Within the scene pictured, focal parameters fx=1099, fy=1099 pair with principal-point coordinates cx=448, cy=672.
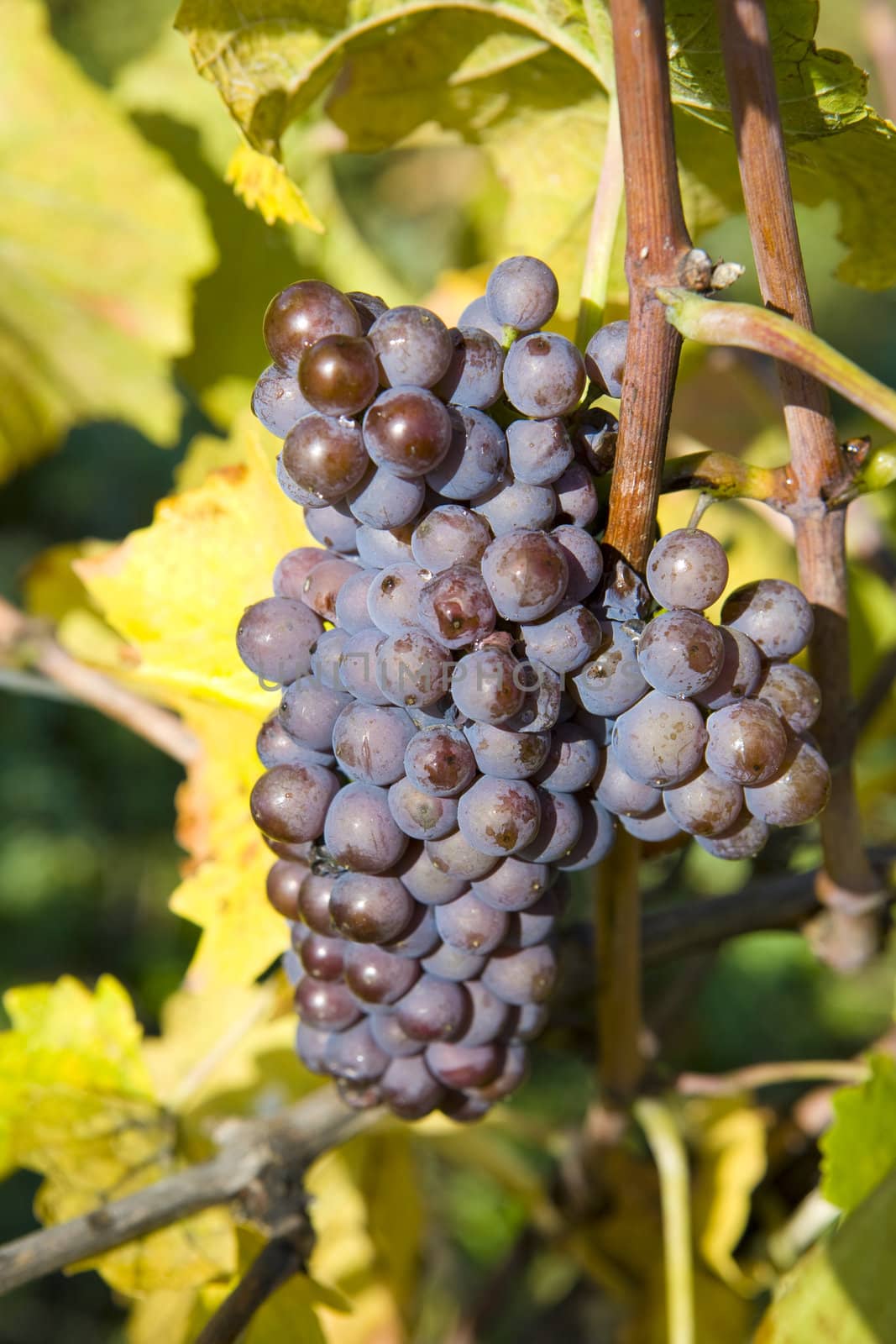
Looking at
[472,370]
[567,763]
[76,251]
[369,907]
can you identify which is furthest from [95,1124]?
[76,251]

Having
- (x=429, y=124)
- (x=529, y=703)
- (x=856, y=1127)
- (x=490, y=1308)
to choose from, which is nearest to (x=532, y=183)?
(x=429, y=124)

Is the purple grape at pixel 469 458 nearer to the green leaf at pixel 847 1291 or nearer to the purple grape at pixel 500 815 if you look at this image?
the purple grape at pixel 500 815

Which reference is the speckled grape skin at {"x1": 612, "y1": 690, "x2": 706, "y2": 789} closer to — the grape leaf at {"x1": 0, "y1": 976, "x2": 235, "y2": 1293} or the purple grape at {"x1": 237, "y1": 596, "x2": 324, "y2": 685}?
the purple grape at {"x1": 237, "y1": 596, "x2": 324, "y2": 685}

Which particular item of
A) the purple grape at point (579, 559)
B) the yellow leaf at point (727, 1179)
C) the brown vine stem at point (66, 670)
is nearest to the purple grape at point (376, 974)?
the purple grape at point (579, 559)

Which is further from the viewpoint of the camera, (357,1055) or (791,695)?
(357,1055)

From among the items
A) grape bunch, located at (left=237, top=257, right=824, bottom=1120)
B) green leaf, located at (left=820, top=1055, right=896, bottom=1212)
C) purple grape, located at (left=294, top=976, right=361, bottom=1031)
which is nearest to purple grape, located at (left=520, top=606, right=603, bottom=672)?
grape bunch, located at (left=237, top=257, right=824, bottom=1120)

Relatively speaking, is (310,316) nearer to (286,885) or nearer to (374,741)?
(374,741)
